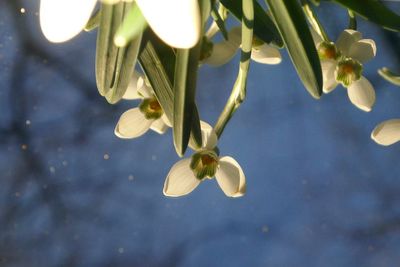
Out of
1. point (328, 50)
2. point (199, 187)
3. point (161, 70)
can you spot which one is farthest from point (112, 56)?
point (199, 187)

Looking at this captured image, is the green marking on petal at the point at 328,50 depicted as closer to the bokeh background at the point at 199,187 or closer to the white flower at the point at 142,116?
the white flower at the point at 142,116

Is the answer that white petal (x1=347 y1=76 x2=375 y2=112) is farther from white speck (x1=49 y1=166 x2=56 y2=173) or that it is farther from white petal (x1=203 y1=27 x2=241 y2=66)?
white speck (x1=49 y1=166 x2=56 y2=173)

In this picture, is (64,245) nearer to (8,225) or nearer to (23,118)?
(8,225)

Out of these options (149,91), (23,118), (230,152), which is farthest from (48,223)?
(149,91)

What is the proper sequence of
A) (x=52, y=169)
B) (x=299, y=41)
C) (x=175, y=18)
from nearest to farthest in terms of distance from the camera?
(x=175, y=18)
(x=299, y=41)
(x=52, y=169)

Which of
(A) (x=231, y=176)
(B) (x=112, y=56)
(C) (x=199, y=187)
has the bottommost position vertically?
(C) (x=199, y=187)

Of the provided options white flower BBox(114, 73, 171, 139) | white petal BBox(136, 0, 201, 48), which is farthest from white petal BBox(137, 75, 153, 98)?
white petal BBox(136, 0, 201, 48)

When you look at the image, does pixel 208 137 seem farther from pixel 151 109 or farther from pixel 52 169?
pixel 52 169
